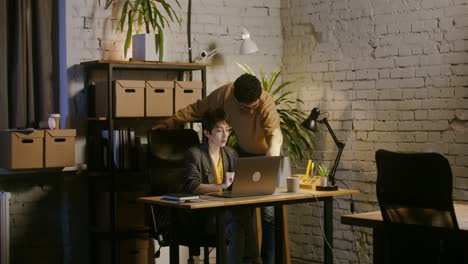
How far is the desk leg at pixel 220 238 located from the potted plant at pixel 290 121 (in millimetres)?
1909

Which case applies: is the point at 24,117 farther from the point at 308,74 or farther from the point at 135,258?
the point at 308,74

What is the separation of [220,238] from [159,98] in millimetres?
1589

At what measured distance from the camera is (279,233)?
16.9ft

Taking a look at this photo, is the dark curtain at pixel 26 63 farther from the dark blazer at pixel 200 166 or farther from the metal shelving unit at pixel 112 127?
the dark blazer at pixel 200 166

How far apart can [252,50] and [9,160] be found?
7.10 ft

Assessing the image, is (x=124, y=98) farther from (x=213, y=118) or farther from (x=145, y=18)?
(x=213, y=118)

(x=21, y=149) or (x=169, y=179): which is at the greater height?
(x=21, y=149)

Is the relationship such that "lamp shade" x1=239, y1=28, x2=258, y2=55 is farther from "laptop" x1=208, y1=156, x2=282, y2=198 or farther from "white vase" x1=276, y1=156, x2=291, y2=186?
"laptop" x1=208, y1=156, x2=282, y2=198

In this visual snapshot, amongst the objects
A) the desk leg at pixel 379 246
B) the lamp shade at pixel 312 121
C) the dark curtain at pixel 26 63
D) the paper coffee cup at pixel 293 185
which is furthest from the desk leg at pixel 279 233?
the dark curtain at pixel 26 63

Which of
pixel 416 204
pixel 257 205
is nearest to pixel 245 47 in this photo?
pixel 257 205

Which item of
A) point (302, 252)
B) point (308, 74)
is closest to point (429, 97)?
point (308, 74)

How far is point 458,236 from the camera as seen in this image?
129 inches

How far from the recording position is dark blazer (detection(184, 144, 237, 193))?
4.74 metres

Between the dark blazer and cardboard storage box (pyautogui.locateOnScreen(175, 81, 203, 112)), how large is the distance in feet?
3.09
